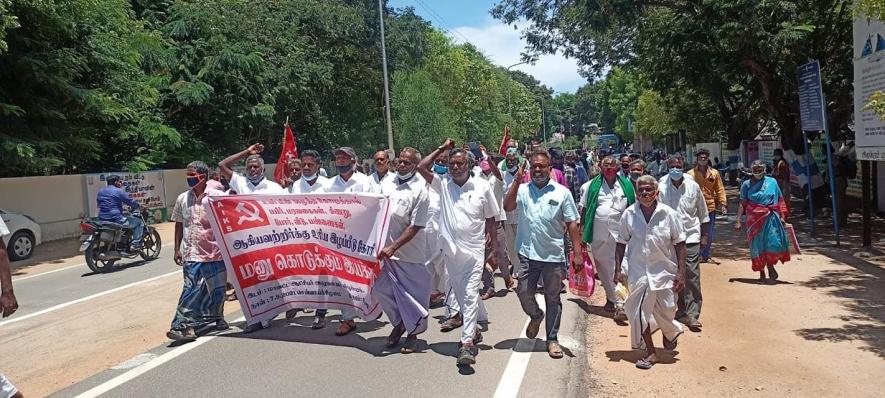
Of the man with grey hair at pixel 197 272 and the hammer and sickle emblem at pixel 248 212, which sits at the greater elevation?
the hammer and sickle emblem at pixel 248 212

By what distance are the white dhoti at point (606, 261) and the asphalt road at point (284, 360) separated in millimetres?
422

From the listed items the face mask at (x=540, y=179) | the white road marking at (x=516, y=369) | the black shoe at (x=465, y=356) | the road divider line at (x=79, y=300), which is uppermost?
the face mask at (x=540, y=179)

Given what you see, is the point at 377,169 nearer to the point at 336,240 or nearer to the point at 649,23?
the point at 336,240

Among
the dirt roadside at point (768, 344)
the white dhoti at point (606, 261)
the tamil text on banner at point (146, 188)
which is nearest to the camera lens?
the dirt roadside at point (768, 344)

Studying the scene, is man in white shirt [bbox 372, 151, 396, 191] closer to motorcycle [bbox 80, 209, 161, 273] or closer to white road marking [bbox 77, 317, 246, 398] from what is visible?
white road marking [bbox 77, 317, 246, 398]

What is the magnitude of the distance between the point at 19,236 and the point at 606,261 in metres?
12.8

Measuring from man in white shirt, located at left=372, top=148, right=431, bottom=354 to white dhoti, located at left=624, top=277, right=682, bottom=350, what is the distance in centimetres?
178

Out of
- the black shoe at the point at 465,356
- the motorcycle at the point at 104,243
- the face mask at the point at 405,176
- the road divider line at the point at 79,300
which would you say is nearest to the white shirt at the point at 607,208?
the face mask at the point at 405,176

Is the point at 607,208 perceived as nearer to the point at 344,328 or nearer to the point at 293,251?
the point at 344,328

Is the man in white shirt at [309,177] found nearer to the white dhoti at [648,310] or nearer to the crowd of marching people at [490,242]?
the crowd of marching people at [490,242]

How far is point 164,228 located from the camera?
20.7 m

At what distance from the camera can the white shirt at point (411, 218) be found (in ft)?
18.5

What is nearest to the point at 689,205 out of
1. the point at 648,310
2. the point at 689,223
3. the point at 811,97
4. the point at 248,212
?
the point at 689,223

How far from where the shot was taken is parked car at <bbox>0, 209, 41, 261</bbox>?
45.4 ft
